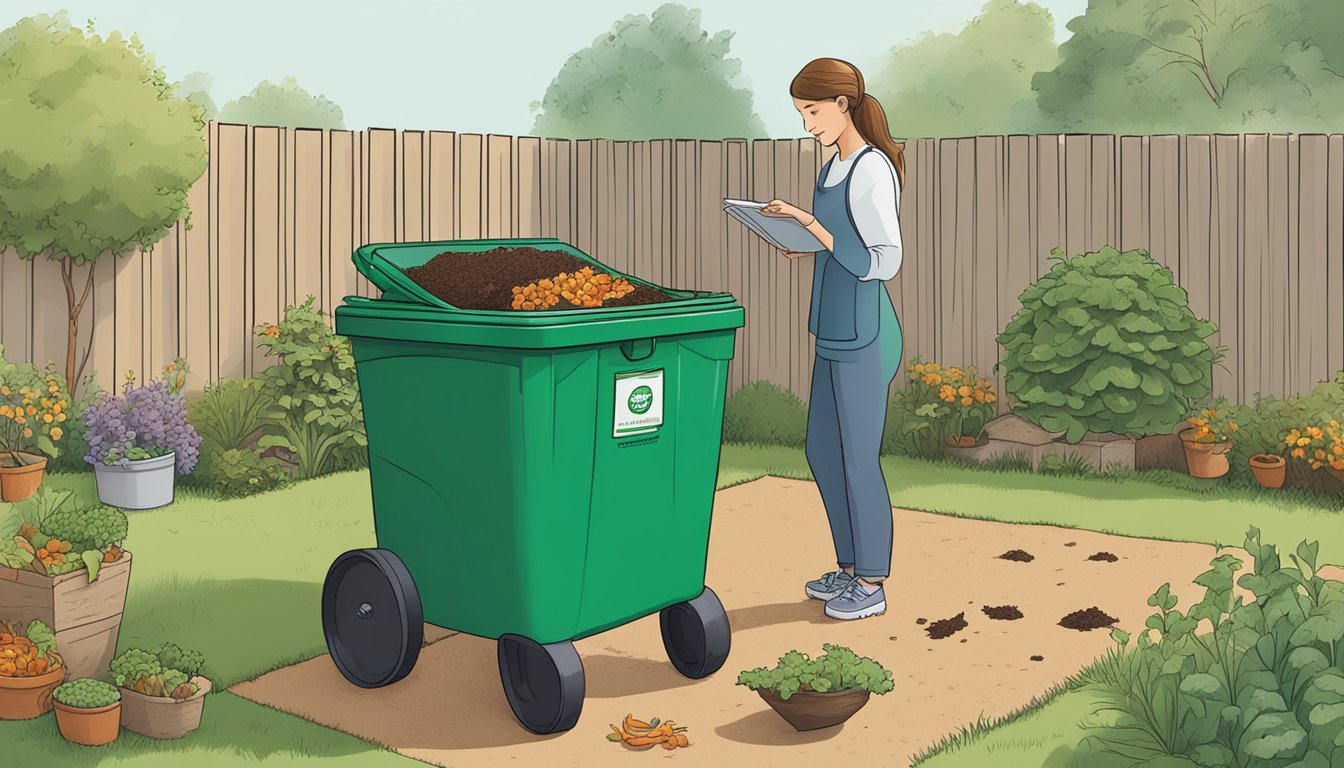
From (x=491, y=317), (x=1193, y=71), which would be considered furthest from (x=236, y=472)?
(x=1193, y=71)

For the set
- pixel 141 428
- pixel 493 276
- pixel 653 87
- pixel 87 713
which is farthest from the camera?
pixel 653 87

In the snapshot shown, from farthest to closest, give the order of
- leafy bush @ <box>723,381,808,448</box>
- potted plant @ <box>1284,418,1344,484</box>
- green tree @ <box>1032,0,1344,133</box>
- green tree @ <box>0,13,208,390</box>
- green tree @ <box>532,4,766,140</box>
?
green tree @ <box>532,4,766,140</box> → green tree @ <box>1032,0,1344,133</box> → leafy bush @ <box>723,381,808,448</box> → potted plant @ <box>1284,418,1344,484</box> → green tree @ <box>0,13,208,390</box>

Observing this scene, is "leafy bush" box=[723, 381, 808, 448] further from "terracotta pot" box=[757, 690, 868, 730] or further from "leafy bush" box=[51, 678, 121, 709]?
"leafy bush" box=[51, 678, 121, 709]

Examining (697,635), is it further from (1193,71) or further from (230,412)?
(1193,71)

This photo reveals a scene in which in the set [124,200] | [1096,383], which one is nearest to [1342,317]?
[1096,383]

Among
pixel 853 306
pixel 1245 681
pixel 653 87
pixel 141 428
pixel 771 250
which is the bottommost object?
pixel 1245 681

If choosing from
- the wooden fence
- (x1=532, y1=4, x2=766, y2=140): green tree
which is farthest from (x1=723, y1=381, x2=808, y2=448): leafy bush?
(x1=532, y1=4, x2=766, y2=140): green tree

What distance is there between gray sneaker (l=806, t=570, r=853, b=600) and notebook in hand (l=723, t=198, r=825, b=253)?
4.14ft

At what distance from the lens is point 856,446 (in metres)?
5.41

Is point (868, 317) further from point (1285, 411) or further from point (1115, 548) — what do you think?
point (1285, 411)

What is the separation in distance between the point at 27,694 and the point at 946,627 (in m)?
3.03

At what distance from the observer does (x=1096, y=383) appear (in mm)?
8312

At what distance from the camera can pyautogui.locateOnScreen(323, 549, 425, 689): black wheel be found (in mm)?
4602

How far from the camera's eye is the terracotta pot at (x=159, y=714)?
14.0 feet
